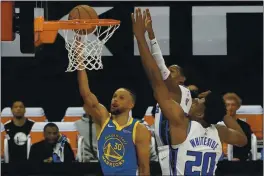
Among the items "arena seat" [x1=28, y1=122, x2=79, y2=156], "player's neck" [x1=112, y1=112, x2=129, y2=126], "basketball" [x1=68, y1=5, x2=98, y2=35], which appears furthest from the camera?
"arena seat" [x1=28, y1=122, x2=79, y2=156]

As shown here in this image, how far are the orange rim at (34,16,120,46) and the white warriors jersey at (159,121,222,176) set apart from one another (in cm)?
178

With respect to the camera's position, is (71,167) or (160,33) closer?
(71,167)

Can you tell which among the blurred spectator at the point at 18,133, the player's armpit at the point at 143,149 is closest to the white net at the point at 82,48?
the player's armpit at the point at 143,149

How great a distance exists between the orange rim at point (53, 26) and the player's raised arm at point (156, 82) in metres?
1.26

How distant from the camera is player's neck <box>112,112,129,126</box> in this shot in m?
6.68

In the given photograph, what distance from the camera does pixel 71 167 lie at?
7891mm

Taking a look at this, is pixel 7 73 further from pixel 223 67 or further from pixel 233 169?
pixel 233 169

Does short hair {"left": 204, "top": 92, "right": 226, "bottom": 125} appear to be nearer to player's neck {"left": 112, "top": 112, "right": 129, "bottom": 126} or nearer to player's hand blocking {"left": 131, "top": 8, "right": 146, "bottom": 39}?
player's hand blocking {"left": 131, "top": 8, "right": 146, "bottom": 39}

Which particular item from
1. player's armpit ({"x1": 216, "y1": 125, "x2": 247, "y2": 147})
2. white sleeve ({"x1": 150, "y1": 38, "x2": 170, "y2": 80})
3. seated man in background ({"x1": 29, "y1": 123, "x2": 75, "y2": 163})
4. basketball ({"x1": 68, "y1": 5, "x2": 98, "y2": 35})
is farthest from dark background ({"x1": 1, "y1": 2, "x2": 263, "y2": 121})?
player's armpit ({"x1": 216, "y1": 125, "x2": 247, "y2": 147})

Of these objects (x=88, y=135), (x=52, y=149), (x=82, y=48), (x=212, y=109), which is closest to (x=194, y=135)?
(x=212, y=109)

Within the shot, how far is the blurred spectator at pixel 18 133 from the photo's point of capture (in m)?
8.98

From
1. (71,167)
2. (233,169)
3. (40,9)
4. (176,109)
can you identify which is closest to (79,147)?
(71,167)

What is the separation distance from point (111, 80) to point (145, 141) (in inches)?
152

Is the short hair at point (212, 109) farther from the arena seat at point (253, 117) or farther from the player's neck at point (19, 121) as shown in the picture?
the player's neck at point (19, 121)
